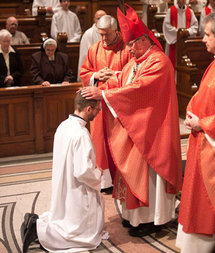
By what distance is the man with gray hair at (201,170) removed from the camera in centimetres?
358

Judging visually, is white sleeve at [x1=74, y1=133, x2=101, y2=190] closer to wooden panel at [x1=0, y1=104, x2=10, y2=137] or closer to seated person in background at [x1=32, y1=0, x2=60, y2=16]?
wooden panel at [x1=0, y1=104, x2=10, y2=137]

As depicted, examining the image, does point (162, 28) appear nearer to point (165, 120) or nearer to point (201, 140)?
point (165, 120)

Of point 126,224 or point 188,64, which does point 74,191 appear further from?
point 188,64

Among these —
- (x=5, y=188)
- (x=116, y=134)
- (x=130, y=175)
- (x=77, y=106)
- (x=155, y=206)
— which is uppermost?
(x=77, y=106)

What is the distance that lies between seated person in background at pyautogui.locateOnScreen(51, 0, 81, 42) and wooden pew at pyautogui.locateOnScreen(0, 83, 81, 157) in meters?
2.72

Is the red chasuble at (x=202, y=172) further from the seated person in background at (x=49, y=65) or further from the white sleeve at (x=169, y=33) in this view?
the white sleeve at (x=169, y=33)

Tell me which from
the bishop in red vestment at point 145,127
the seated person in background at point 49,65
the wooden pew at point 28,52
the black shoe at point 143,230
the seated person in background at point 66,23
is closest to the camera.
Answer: the bishop in red vestment at point 145,127

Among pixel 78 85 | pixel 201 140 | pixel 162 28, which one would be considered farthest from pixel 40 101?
pixel 162 28

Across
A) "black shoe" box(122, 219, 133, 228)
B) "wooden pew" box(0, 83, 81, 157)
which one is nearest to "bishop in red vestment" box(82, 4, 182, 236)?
"black shoe" box(122, 219, 133, 228)

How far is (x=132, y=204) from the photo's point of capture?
14.4 ft

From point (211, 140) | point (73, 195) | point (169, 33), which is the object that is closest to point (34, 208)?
point (73, 195)

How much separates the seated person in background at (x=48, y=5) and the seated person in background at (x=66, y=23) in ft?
0.73

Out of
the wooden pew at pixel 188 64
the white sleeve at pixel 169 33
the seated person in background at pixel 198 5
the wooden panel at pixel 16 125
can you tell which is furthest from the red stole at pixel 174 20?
the wooden panel at pixel 16 125

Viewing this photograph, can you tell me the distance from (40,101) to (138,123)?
9.61ft
